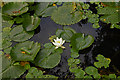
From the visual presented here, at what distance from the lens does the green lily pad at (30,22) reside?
2.69 metres

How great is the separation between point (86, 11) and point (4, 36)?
1.85 metres

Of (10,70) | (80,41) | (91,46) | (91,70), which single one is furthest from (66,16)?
(10,70)

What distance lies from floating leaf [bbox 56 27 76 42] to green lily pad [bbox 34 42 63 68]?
0.27 metres

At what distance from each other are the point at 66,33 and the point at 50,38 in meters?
0.33

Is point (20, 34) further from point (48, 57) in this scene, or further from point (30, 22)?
point (48, 57)

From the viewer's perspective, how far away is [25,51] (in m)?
2.26

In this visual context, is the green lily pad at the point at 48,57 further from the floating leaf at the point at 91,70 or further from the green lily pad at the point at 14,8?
the green lily pad at the point at 14,8

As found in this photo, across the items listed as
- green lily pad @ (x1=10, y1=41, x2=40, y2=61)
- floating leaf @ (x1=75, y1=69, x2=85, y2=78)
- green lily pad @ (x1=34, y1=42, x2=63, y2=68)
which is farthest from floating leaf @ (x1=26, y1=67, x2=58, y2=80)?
floating leaf @ (x1=75, y1=69, x2=85, y2=78)

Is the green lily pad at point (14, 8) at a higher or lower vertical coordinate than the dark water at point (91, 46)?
higher

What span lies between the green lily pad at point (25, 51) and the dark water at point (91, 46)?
0.71 feet

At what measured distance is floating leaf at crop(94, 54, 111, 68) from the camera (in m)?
2.18

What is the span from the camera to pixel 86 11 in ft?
10.1

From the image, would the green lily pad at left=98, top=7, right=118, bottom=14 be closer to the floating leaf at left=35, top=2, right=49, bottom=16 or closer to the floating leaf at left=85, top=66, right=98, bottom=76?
the floating leaf at left=35, top=2, right=49, bottom=16

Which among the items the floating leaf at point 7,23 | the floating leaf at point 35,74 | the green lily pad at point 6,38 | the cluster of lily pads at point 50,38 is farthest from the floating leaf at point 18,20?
the floating leaf at point 35,74
